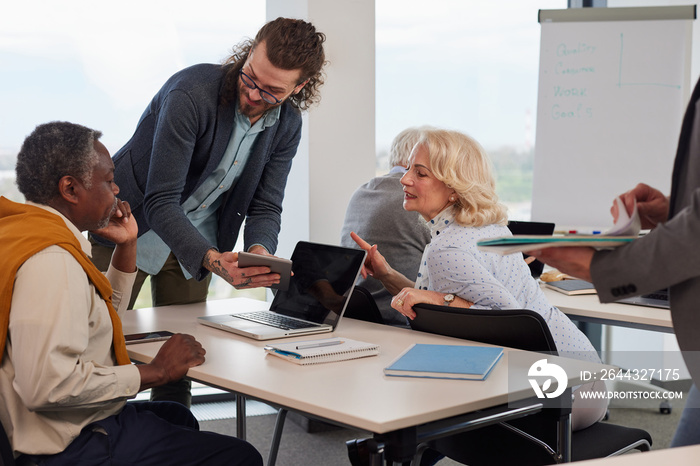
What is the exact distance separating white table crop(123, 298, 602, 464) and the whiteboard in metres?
2.33

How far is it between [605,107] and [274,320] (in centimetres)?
259

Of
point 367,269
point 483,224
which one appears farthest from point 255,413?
point 483,224

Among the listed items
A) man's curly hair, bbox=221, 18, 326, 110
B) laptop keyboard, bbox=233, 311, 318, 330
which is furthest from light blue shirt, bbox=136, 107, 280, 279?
laptop keyboard, bbox=233, 311, 318, 330

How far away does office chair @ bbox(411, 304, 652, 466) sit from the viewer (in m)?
1.80

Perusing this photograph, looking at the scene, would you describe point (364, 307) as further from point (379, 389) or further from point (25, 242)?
point (25, 242)

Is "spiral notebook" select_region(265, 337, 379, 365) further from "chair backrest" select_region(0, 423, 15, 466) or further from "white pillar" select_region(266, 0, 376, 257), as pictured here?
"white pillar" select_region(266, 0, 376, 257)

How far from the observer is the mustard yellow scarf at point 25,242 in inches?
58.1

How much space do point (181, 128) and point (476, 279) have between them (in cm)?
109

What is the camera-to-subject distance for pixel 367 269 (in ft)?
8.40

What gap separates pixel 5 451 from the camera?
57.2 inches

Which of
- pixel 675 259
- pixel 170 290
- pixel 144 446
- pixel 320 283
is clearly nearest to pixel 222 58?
pixel 170 290

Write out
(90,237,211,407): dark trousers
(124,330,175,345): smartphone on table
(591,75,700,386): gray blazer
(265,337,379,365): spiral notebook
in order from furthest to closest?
(90,237,211,407): dark trousers
(124,330,175,345): smartphone on table
(265,337,379,365): spiral notebook
(591,75,700,386): gray blazer

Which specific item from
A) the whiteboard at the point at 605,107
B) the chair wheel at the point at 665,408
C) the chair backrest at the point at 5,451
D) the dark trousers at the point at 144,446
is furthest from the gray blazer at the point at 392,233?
the chair wheel at the point at 665,408

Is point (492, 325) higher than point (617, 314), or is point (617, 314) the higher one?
point (492, 325)
